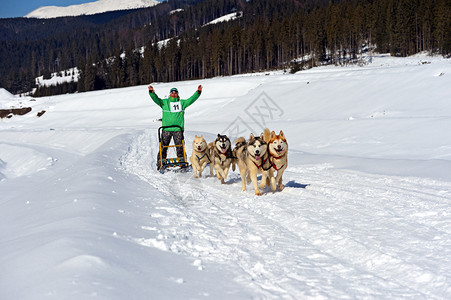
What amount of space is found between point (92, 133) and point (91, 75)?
69.0 metres

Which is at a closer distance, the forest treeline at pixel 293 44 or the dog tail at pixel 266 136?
the dog tail at pixel 266 136

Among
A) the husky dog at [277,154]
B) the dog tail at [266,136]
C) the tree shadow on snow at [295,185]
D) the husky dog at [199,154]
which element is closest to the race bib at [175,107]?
the husky dog at [199,154]

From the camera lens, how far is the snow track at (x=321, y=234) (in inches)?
115

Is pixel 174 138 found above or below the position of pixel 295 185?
above

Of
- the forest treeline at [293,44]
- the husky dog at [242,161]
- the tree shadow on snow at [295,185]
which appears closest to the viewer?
the tree shadow on snow at [295,185]

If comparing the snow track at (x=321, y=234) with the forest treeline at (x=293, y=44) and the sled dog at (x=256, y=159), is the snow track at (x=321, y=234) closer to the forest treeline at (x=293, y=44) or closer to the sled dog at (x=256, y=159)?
the sled dog at (x=256, y=159)

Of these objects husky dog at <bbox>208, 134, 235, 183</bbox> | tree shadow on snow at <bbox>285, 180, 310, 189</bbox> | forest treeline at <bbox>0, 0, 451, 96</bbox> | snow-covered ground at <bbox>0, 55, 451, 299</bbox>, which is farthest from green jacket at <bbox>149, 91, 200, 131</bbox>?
forest treeline at <bbox>0, 0, 451, 96</bbox>

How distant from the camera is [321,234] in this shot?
415 centimetres

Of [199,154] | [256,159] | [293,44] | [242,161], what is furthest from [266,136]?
[293,44]

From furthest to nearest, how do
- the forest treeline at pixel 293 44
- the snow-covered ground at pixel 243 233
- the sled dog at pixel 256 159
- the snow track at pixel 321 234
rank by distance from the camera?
1. the forest treeline at pixel 293 44
2. the sled dog at pixel 256 159
3. the snow track at pixel 321 234
4. the snow-covered ground at pixel 243 233

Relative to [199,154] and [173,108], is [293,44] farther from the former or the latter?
[199,154]

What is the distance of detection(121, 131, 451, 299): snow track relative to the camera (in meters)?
2.93

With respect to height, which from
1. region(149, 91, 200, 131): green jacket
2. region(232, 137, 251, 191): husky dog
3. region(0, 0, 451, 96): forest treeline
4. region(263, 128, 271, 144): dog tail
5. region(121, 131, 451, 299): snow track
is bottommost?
→ region(121, 131, 451, 299): snow track

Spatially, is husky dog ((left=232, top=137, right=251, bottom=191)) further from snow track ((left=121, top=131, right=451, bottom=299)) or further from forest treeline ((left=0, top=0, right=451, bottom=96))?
forest treeline ((left=0, top=0, right=451, bottom=96))
